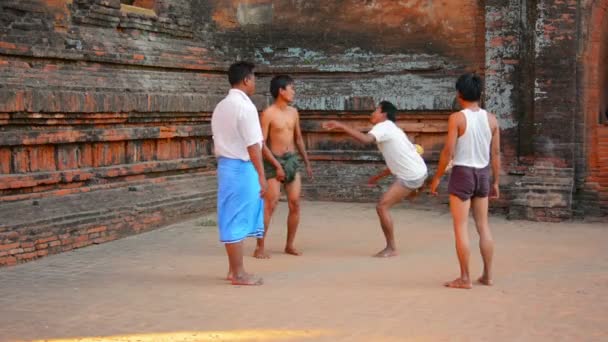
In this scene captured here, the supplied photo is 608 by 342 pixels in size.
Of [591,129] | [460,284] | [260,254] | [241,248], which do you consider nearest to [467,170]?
[460,284]

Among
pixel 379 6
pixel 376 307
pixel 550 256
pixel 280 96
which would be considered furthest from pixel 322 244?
pixel 379 6

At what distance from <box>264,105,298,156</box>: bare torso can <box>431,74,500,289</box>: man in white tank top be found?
2.10 metres

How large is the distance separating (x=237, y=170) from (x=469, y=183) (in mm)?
1830

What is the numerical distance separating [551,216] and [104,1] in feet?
19.9

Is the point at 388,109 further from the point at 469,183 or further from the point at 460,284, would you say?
the point at 460,284

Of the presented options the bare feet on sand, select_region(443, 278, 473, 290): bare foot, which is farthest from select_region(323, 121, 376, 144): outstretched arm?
select_region(443, 278, 473, 290): bare foot

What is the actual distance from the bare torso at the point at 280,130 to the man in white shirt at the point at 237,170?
158 centimetres

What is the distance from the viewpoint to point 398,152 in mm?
7910

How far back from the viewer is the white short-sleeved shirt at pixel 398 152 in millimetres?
7887

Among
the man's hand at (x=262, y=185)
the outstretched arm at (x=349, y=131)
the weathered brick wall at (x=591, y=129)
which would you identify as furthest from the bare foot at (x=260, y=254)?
the weathered brick wall at (x=591, y=129)

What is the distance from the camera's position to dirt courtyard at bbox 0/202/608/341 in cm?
529

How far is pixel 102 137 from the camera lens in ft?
30.0

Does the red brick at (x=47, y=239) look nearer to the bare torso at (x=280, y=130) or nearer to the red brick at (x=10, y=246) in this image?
the red brick at (x=10, y=246)

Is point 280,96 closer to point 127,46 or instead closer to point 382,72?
point 127,46
